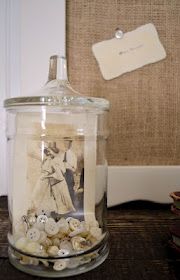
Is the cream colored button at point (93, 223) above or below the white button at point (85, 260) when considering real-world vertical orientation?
above

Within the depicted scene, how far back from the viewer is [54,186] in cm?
33

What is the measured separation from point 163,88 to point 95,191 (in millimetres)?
291

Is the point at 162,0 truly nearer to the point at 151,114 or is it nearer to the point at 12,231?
the point at 151,114

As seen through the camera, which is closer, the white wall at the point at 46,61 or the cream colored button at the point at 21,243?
the cream colored button at the point at 21,243

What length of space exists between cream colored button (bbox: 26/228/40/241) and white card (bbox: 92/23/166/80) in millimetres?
338

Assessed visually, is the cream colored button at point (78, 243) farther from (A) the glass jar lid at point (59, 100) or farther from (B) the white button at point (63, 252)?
(A) the glass jar lid at point (59, 100)

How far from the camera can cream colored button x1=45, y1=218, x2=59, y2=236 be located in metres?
0.31

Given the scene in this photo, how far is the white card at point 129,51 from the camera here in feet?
1.79

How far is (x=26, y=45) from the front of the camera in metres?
0.54

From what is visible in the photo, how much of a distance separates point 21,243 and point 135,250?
144 millimetres

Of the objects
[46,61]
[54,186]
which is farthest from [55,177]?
[46,61]

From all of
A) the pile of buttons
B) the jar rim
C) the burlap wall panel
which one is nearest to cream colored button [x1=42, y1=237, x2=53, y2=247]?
the pile of buttons

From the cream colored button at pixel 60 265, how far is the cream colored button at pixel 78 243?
2 centimetres

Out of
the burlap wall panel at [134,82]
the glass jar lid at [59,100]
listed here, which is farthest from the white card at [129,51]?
the glass jar lid at [59,100]
